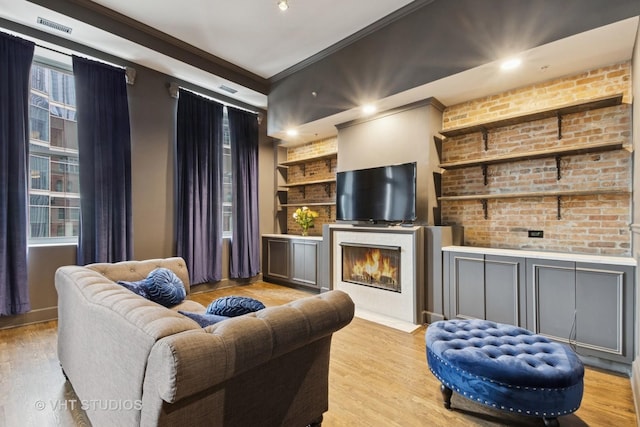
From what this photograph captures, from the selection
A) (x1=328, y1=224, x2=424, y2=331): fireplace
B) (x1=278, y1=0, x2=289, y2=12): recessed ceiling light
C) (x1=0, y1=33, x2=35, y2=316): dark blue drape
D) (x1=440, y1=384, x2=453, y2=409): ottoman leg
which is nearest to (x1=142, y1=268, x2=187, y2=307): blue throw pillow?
(x1=0, y1=33, x2=35, y2=316): dark blue drape

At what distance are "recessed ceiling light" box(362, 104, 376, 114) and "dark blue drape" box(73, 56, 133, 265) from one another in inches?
127

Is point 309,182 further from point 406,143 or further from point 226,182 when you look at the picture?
point 406,143

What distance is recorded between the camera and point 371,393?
216cm

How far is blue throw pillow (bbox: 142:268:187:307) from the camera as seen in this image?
241 cm

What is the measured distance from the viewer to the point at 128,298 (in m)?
1.38

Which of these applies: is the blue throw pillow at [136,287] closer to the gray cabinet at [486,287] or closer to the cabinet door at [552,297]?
the gray cabinet at [486,287]

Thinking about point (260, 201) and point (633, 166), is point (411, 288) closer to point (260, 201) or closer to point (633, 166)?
point (633, 166)

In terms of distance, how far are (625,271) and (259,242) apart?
4.91m

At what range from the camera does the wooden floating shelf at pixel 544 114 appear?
108 inches

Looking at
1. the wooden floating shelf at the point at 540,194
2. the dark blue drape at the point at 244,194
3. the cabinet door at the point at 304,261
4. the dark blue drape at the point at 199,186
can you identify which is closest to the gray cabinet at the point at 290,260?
the cabinet door at the point at 304,261

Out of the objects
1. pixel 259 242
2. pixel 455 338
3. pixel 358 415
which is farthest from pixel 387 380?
pixel 259 242

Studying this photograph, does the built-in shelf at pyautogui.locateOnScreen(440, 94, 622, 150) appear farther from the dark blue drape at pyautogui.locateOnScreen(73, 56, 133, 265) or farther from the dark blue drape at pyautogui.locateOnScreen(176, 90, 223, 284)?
the dark blue drape at pyautogui.locateOnScreen(73, 56, 133, 265)

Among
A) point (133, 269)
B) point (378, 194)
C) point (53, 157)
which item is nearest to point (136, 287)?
point (133, 269)

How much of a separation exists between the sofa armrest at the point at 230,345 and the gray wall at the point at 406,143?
8.54 feet
